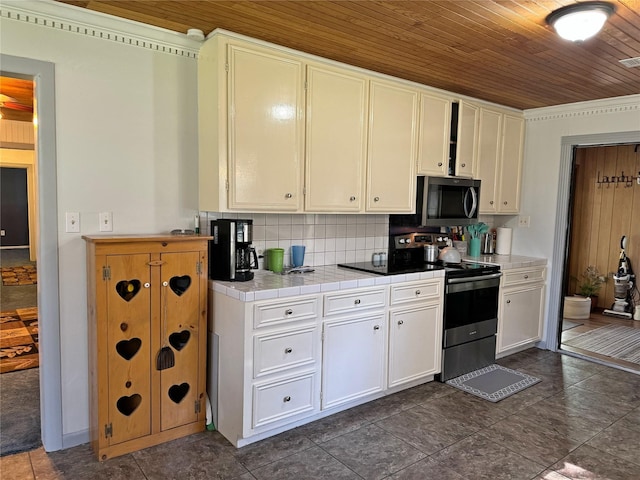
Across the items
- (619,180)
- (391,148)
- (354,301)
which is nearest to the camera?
(354,301)

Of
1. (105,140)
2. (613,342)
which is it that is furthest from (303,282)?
(613,342)

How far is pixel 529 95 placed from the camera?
3.83 m

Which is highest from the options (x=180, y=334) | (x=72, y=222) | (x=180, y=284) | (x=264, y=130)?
(x=264, y=130)

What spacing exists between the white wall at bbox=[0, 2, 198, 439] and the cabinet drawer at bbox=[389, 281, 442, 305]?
152cm

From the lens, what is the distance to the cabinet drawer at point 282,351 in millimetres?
2475

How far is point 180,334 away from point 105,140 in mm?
1175

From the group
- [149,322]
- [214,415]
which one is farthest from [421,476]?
[149,322]

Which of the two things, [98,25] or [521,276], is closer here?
[98,25]

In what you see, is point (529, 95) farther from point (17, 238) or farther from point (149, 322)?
point (17, 238)

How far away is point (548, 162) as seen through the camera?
4316 mm

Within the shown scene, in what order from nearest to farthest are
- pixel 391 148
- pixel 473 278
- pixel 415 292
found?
pixel 415 292 < pixel 391 148 < pixel 473 278

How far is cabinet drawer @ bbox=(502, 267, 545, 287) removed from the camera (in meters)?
3.91

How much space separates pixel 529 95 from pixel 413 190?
1391 mm

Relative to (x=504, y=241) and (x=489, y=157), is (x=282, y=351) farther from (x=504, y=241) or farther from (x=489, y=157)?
(x=504, y=241)
